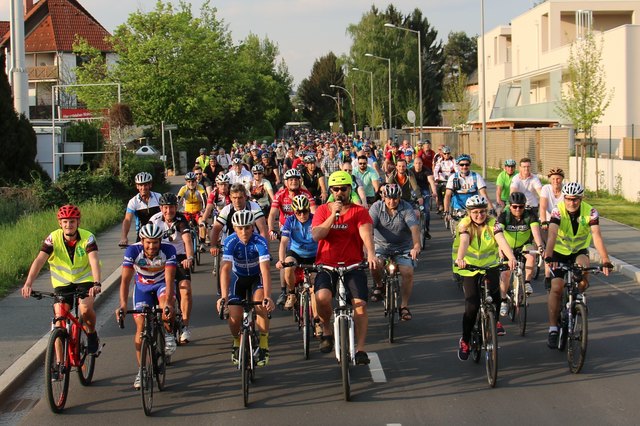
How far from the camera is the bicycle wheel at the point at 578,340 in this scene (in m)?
8.23

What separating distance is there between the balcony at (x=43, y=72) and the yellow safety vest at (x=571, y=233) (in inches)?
2467

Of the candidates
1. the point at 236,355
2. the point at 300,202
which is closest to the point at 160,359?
the point at 236,355

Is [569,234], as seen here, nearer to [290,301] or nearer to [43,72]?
[290,301]

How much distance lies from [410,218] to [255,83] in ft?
201

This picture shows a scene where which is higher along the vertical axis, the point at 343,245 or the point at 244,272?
the point at 343,245

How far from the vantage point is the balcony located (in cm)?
6756

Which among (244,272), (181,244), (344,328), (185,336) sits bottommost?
(185,336)

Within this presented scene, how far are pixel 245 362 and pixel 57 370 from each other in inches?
59.9

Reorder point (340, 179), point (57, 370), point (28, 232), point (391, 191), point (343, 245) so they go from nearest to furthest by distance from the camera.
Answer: point (57, 370) < point (343, 245) < point (340, 179) < point (391, 191) < point (28, 232)

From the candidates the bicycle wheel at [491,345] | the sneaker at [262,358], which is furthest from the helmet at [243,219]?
the bicycle wheel at [491,345]

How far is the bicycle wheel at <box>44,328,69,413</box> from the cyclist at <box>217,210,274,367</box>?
4.46 feet

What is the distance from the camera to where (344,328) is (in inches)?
303

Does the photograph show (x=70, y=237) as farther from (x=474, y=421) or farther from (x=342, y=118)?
(x=342, y=118)

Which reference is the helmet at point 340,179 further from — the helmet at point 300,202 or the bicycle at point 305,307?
the helmet at point 300,202
